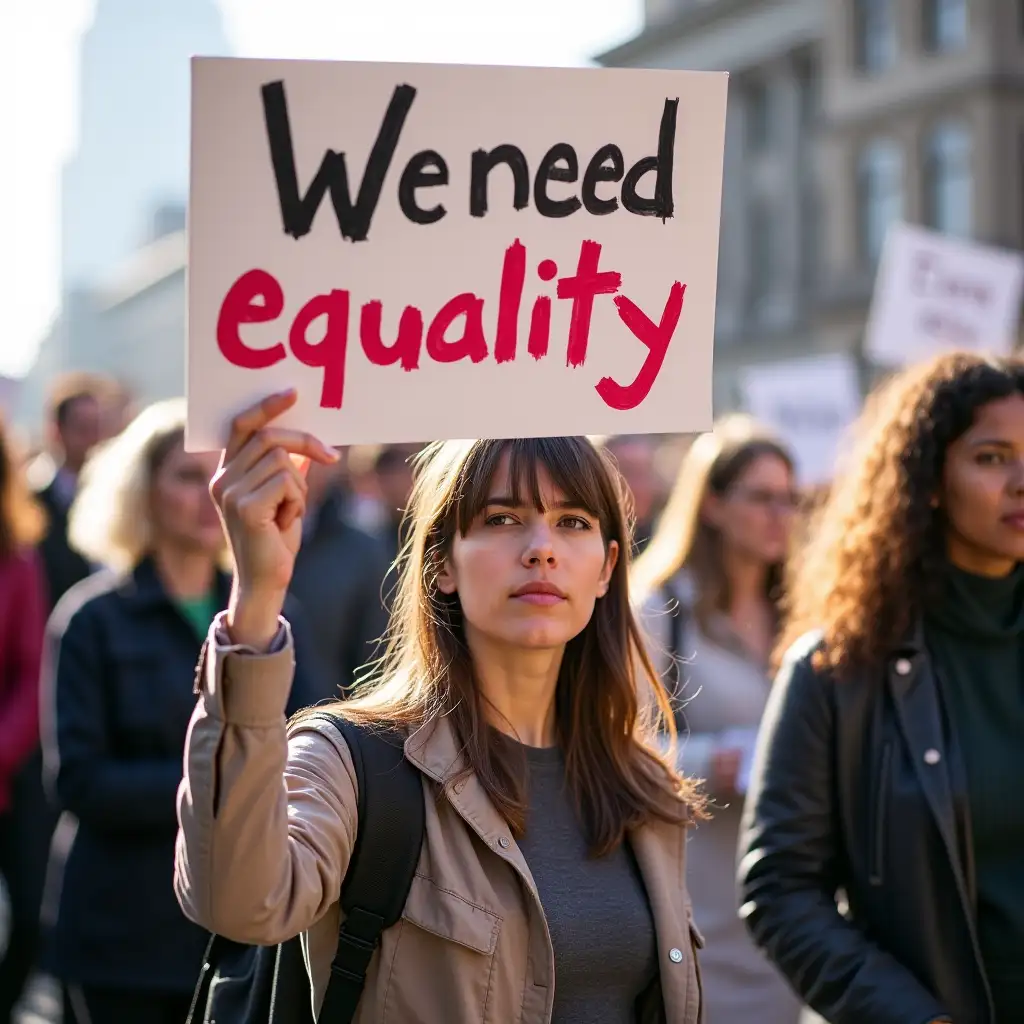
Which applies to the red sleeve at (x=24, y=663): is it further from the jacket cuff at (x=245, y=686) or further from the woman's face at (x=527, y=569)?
the jacket cuff at (x=245, y=686)

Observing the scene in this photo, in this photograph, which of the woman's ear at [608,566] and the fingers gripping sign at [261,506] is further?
the woman's ear at [608,566]

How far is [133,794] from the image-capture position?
Answer: 3623 mm

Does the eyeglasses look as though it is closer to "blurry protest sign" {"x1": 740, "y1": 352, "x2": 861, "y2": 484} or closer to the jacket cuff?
"blurry protest sign" {"x1": 740, "y1": 352, "x2": 861, "y2": 484}

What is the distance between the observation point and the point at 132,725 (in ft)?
12.4

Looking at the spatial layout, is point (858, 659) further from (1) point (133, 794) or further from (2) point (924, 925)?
(1) point (133, 794)

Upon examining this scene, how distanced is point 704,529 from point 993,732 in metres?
1.80

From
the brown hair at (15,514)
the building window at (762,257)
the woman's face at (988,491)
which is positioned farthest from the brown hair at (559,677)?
the building window at (762,257)

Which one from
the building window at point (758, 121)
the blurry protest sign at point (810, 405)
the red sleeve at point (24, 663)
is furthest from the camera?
the building window at point (758, 121)

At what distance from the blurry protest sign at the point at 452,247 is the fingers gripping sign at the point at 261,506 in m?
0.05

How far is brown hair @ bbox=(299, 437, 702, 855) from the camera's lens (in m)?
2.47

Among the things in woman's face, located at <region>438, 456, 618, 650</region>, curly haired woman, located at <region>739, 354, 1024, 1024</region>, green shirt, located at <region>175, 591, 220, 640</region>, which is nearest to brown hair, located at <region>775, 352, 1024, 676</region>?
curly haired woman, located at <region>739, 354, 1024, 1024</region>

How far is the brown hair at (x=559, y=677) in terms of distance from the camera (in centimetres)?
247

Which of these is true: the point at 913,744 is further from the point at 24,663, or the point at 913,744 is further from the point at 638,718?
the point at 24,663

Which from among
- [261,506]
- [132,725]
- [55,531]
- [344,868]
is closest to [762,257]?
[55,531]
